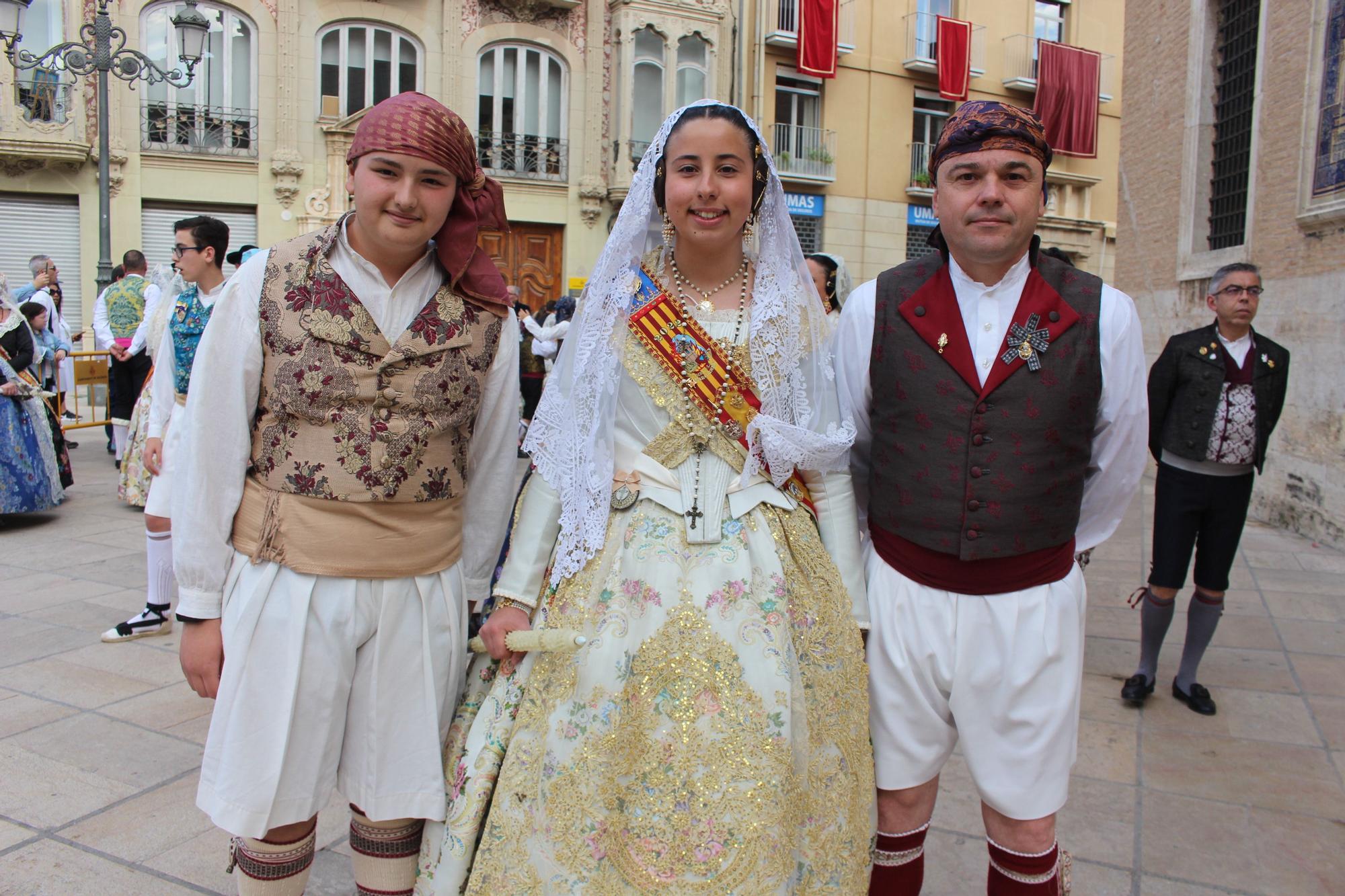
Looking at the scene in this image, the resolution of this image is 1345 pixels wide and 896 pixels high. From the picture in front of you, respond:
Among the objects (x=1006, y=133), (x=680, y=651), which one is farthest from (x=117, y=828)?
(x=1006, y=133)

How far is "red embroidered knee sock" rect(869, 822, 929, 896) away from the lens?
2.31m

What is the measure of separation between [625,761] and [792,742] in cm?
35

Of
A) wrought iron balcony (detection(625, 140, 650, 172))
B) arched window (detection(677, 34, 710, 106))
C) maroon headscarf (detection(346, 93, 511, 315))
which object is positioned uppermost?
arched window (detection(677, 34, 710, 106))

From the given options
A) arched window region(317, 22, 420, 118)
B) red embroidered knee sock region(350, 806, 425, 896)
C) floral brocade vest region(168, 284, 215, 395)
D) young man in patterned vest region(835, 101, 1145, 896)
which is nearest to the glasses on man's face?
young man in patterned vest region(835, 101, 1145, 896)

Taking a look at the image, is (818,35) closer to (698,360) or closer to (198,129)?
(198,129)

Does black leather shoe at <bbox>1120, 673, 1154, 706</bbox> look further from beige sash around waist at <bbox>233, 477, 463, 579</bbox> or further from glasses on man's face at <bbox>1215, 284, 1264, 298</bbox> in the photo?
beige sash around waist at <bbox>233, 477, 463, 579</bbox>

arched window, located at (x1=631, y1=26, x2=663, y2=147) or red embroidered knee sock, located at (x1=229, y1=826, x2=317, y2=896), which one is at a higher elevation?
arched window, located at (x1=631, y1=26, x2=663, y2=147)

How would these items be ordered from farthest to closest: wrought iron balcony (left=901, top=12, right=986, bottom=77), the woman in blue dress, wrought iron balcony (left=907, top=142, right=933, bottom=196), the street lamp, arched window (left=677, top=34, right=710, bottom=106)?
wrought iron balcony (left=907, top=142, right=933, bottom=196) → wrought iron balcony (left=901, top=12, right=986, bottom=77) → arched window (left=677, top=34, right=710, bottom=106) → the street lamp → the woman in blue dress

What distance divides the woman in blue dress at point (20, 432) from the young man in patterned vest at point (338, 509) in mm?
5904

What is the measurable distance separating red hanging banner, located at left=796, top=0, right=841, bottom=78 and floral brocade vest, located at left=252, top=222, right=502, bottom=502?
65.4 ft

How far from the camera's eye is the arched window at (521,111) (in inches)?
734

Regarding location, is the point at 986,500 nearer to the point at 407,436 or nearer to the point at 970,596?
the point at 970,596

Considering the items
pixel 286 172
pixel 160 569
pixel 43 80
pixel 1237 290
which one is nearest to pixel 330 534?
pixel 160 569

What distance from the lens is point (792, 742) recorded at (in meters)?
2.09
